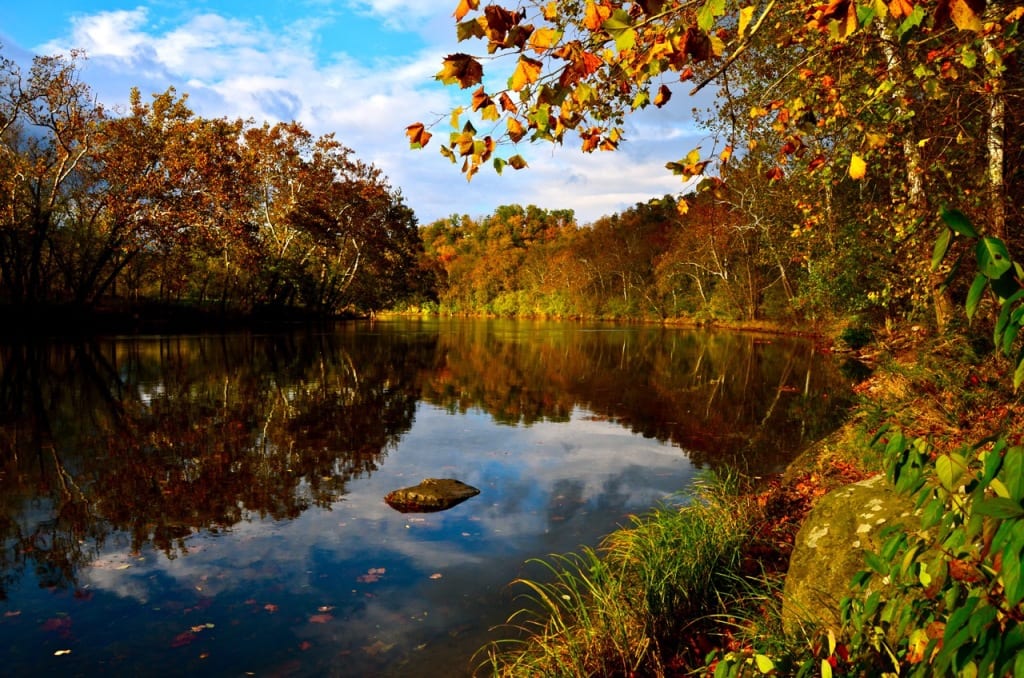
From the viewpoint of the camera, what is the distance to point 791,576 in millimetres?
4582

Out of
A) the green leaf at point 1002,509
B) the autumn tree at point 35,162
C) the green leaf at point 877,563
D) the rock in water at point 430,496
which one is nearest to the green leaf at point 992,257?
the green leaf at point 1002,509

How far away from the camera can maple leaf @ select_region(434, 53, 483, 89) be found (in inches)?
119

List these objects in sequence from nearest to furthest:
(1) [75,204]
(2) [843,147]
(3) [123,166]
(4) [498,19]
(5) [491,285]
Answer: (4) [498,19] < (2) [843,147] < (3) [123,166] < (1) [75,204] < (5) [491,285]

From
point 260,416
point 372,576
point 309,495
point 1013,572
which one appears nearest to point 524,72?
point 1013,572

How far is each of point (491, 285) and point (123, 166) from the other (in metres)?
73.6

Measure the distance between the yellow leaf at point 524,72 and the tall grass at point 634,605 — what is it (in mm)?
3460

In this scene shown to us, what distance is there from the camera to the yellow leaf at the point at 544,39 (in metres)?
3.05

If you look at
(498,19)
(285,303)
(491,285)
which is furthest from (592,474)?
(491,285)

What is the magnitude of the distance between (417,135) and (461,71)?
55 centimetres

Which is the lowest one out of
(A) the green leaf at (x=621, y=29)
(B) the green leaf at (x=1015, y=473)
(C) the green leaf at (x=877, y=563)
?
(C) the green leaf at (x=877, y=563)

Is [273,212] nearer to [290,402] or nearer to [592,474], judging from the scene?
[290,402]

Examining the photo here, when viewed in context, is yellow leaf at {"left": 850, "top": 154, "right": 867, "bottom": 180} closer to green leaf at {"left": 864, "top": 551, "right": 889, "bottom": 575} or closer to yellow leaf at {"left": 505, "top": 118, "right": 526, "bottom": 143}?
yellow leaf at {"left": 505, "top": 118, "right": 526, "bottom": 143}

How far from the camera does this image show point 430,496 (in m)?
8.62

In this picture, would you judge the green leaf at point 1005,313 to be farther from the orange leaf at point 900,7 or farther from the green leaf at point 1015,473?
the orange leaf at point 900,7
